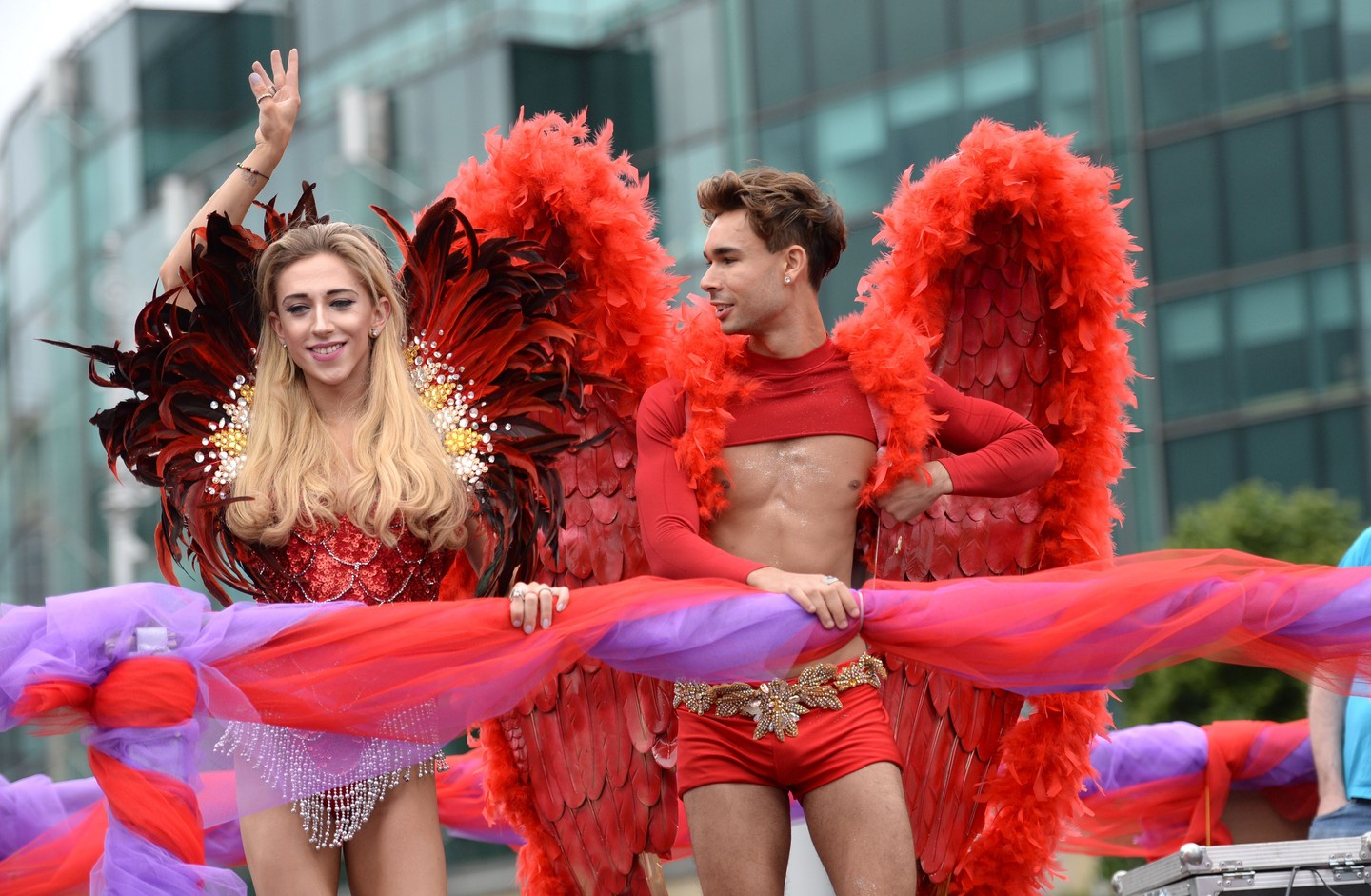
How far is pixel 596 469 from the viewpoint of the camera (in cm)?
463

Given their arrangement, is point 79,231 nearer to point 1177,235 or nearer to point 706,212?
point 1177,235

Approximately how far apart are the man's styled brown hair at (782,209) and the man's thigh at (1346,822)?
2.06 meters

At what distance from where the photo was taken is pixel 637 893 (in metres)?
4.59

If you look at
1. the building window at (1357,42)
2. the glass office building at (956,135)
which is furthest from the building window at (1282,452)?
the building window at (1357,42)

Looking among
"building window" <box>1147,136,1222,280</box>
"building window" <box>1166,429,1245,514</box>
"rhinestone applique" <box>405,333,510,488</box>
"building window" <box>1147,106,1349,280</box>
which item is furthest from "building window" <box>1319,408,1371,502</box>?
"rhinestone applique" <box>405,333,510,488</box>

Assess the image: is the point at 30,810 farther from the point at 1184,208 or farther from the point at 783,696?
the point at 1184,208

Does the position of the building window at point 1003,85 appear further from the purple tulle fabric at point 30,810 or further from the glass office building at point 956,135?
the purple tulle fabric at point 30,810

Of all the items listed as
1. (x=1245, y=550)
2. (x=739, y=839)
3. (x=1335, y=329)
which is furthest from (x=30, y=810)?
(x=1335, y=329)

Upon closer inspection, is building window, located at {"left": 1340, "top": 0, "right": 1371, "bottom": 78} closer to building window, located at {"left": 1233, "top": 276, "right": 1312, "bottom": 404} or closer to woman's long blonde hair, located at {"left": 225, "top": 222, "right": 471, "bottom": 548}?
building window, located at {"left": 1233, "top": 276, "right": 1312, "bottom": 404}

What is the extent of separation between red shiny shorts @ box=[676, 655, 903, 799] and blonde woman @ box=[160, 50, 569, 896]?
Answer: 1.66 feet

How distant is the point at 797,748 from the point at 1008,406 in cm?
116

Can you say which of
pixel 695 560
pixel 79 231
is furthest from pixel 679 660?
pixel 79 231

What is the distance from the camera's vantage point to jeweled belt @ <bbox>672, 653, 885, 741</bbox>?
12.8 ft

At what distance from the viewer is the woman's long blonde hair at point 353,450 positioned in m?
3.76
